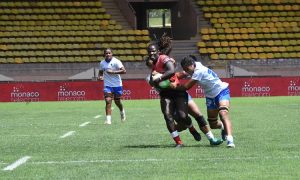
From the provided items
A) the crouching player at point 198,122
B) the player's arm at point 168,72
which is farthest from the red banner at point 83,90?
the player's arm at point 168,72

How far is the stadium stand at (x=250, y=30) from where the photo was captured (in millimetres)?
43125

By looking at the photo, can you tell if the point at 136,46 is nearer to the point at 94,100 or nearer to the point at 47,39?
the point at 47,39

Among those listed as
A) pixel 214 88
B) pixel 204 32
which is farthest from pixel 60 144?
pixel 204 32

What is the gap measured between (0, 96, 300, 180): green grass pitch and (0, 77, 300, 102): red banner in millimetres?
16265

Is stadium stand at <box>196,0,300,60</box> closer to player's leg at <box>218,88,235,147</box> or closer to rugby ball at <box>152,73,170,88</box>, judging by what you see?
player's leg at <box>218,88,235,147</box>

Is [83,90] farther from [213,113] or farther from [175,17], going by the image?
[213,113]

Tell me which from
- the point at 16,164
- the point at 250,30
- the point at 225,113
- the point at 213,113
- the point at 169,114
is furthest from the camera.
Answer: the point at 250,30

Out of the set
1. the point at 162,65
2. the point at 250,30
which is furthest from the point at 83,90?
the point at 162,65

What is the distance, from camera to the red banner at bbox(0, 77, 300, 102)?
35.9 meters

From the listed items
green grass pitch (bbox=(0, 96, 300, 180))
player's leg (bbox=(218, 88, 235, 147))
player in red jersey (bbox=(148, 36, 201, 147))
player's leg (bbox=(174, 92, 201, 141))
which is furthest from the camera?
player's leg (bbox=(174, 92, 201, 141))

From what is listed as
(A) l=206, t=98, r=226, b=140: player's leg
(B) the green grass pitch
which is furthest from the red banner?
(A) l=206, t=98, r=226, b=140: player's leg

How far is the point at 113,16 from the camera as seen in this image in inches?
1790

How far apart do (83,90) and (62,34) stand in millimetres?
7774

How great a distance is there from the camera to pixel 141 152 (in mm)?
11812
